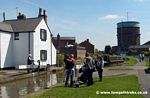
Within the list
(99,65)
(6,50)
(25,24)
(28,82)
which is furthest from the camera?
(25,24)

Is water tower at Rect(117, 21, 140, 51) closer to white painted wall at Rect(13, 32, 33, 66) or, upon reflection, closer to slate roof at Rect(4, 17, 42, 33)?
slate roof at Rect(4, 17, 42, 33)

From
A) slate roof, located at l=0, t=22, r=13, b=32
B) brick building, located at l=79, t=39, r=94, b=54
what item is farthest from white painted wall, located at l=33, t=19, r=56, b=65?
brick building, located at l=79, t=39, r=94, b=54

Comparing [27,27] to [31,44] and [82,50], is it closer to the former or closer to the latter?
[31,44]

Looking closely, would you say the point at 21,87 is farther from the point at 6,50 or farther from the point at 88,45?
the point at 88,45

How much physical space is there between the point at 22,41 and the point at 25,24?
2831 millimetres

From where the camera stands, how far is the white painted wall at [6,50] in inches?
1577

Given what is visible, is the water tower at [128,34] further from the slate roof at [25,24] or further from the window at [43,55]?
the slate roof at [25,24]

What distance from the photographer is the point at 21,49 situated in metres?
43.6

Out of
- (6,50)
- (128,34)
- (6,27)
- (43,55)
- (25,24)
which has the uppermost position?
(128,34)

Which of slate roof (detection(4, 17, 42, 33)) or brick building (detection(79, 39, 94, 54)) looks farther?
brick building (detection(79, 39, 94, 54))

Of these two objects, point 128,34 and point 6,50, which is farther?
point 128,34

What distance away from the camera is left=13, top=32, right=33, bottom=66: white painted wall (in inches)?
1705

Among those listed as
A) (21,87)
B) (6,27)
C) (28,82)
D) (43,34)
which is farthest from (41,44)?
(21,87)

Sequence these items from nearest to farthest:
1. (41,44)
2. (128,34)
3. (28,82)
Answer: (28,82), (41,44), (128,34)
